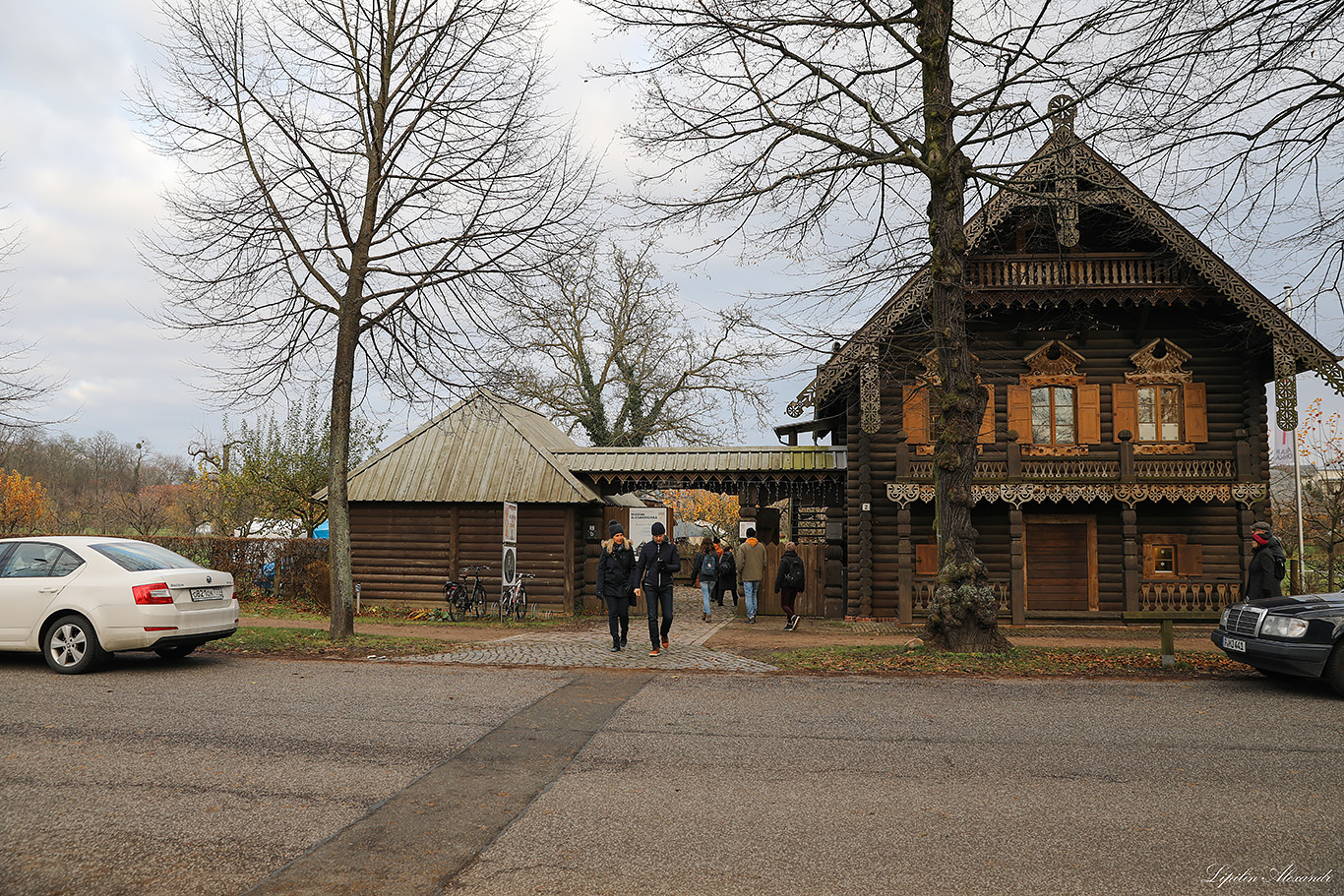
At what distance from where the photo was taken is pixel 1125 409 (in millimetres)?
20922

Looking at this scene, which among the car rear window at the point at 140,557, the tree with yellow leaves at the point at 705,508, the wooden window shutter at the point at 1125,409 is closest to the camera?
the car rear window at the point at 140,557

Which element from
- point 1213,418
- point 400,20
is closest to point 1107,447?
point 1213,418

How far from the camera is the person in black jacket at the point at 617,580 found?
1302cm

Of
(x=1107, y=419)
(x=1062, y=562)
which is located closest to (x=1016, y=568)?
(x=1062, y=562)

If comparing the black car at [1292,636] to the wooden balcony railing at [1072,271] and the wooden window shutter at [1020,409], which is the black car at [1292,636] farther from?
the wooden window shutter at [1020,409]

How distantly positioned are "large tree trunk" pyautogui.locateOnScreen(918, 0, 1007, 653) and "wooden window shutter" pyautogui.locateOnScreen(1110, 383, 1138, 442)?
31.6ft

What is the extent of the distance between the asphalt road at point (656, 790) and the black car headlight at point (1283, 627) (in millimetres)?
831

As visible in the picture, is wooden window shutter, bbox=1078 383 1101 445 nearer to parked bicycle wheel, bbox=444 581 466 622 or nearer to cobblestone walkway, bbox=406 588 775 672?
cobblestone walkway, bbox=406 588 775 672

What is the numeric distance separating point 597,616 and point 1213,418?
51.6 feet

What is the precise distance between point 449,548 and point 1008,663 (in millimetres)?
14425

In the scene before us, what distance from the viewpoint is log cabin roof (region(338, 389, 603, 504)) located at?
70.7 feet

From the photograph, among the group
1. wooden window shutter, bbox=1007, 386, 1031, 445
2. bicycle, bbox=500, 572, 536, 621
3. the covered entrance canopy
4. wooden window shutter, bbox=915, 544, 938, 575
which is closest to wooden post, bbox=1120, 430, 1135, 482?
wooden window shutter, bbox=1007, 386, 1031, 445

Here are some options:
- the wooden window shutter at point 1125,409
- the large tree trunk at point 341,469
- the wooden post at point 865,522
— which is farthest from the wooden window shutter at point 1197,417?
the large tree trunk at point 341,469

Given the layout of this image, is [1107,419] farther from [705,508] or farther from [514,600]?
[705,508]
